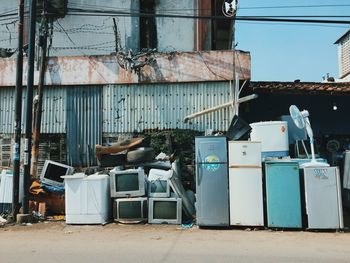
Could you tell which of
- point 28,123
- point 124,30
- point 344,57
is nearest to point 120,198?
point 28,123

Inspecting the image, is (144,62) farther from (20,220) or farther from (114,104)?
(20,220)

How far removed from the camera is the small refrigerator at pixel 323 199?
339 inches

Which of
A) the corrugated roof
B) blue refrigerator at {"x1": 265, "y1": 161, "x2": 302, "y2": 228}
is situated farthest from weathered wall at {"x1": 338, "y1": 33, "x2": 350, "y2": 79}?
blue refrigerator at {"x1": 265, "y1": 161, "x2": 302, "y2": 228}

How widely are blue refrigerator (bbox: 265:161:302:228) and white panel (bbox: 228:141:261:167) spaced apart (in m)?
0.32

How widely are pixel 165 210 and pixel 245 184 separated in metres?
1.99

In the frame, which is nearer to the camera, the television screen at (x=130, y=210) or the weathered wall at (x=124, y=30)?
the television screen at (x=130, y=210)

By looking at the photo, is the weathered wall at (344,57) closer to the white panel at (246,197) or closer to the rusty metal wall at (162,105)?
the rusty metal wall at (162,105)

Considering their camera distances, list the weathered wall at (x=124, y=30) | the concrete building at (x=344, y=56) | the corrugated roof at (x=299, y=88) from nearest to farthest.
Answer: the corrugated roof at (x=299, y=88)
the weathered wall at (x=124, y=30)
the concrete building at (x=344, y=56)

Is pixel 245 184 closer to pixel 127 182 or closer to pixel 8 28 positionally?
pixel 127 182

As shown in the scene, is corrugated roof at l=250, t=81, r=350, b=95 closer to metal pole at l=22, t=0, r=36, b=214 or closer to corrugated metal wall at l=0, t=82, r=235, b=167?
corrugated metal wall at l=0, t=82, r=235, b=167

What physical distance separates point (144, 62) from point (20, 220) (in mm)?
5597

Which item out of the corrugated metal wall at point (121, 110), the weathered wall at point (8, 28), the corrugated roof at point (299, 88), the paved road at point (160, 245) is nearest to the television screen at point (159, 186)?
the paved road at point (160, 245)

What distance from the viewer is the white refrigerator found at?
353 inches

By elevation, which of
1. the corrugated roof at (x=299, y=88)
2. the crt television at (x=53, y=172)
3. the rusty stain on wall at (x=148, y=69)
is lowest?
the crt television at (x=53, y=172)
